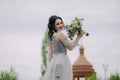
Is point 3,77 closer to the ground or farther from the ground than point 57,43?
closer to the ground

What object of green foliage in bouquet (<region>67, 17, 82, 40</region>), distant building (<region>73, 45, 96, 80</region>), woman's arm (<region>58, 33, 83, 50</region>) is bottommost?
distant building (<region>73, 45, 96, 80</region>)

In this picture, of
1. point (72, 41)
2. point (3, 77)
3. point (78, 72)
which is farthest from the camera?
point (78, 72)

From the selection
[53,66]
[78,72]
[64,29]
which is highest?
[64,29]

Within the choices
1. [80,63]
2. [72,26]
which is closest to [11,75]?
[72,26]

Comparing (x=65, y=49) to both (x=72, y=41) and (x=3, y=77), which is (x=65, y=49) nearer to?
(x=72, y=41)

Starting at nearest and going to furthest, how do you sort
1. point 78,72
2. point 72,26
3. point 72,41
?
1. point 72,41
2. point 72,26
3. point 78,72

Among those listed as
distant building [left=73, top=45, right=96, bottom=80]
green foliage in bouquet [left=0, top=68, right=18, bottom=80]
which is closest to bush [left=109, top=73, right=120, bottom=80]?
green foliage in bouquet [left=0, top=68, right=18, bottom=80]

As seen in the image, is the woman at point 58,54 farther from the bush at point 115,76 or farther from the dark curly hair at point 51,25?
the bush at point 115,76

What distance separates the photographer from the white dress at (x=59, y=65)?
305 inches

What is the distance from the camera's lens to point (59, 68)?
305 inches

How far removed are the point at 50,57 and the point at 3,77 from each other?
9.59m

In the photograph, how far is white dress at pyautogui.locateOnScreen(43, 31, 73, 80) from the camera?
775 centimetres

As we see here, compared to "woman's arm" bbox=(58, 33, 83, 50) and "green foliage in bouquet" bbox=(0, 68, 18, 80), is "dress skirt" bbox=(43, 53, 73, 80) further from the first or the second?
"green foliage in bouquet" bbox=(0, 68, 18, 80)

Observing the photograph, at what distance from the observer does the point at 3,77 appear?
17.2 metres
